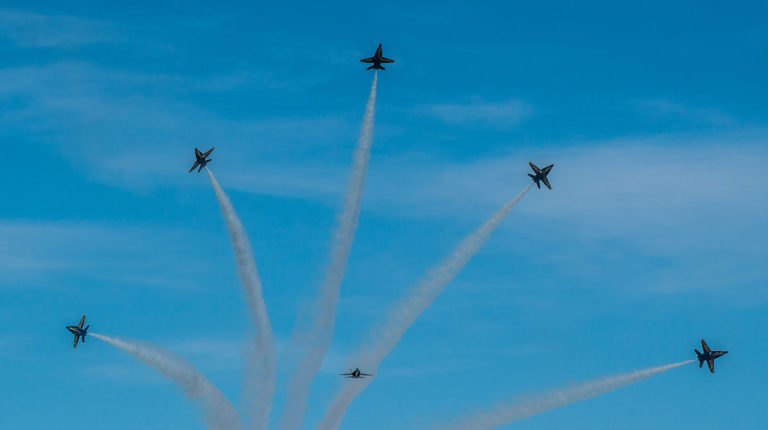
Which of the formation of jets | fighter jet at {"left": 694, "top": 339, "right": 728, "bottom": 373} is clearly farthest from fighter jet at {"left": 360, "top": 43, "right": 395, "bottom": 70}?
fighter jet at {"left": 694, "top": 339, "right": 728, "bottom": 373}

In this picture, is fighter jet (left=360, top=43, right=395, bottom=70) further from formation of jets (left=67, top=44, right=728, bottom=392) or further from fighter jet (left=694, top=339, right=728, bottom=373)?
fighter jet (left=694, top=339, right=728, bottom=373)

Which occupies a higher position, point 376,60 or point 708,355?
point 376,60

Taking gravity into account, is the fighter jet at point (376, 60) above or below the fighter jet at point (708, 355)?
above

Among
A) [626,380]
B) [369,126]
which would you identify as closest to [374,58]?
[369,126]

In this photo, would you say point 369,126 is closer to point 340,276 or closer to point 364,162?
point 364,162

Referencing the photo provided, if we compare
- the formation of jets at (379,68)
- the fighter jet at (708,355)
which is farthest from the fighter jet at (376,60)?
the fighter jet at (708,355)

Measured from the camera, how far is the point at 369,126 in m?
144

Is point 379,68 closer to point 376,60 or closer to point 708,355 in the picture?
point 376,60

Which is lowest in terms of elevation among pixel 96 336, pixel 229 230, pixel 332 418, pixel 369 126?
pixel 332 418

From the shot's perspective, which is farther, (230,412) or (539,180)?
(539,180)

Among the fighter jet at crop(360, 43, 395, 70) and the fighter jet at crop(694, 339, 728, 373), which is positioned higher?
the fighter jet at crop(360, 43, 395, 70)

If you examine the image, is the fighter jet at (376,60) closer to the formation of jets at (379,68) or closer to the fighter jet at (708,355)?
the formation of jets at (379,68)

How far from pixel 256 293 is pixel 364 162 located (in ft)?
81.1

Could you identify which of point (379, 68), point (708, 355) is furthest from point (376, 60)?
point (708, 355)
